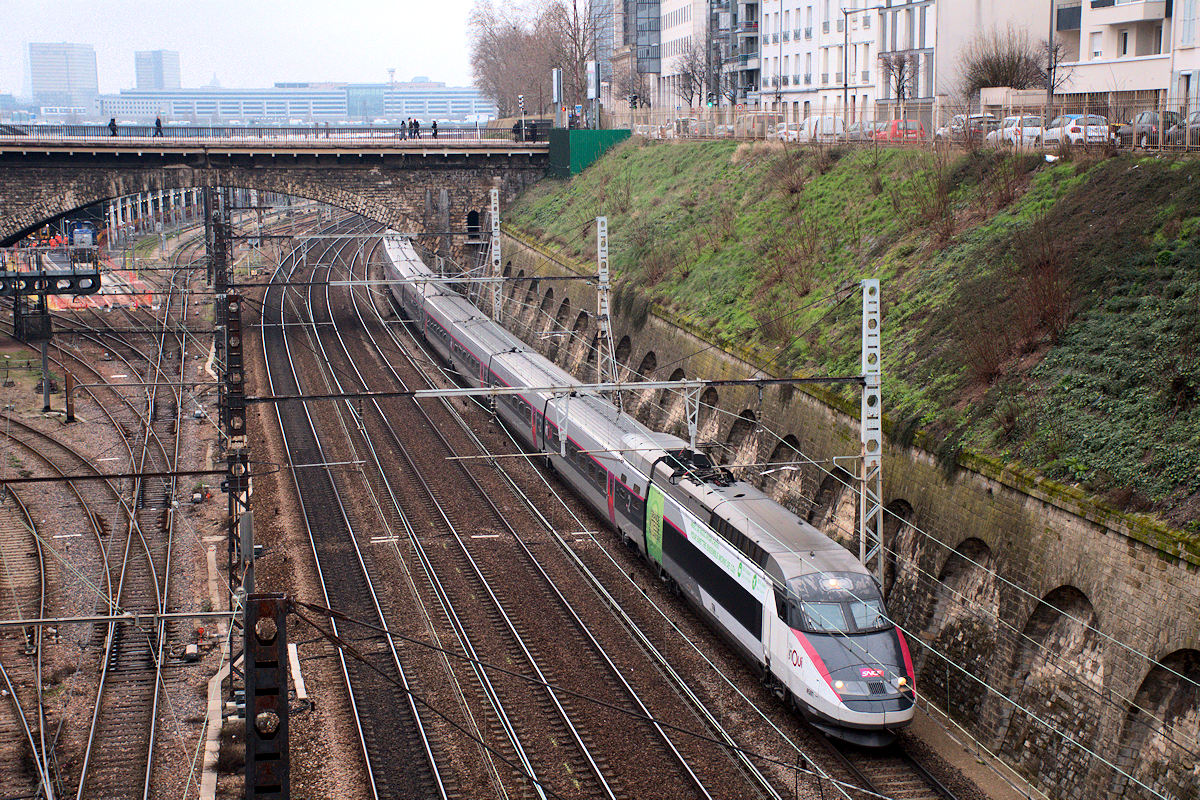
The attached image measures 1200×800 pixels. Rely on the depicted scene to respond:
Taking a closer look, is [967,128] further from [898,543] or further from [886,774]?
[886,774]

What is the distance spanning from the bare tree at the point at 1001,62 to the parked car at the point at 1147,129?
14.8 meters

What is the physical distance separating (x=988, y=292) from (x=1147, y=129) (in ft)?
20.0

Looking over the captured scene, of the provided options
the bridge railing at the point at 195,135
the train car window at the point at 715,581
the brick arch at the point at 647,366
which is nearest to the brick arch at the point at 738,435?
the train car window at the point at 715,581

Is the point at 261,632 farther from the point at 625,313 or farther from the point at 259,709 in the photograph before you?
the point at 625,313

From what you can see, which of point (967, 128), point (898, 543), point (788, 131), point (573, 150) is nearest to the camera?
point (898, 543)

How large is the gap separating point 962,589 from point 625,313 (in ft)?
67.7

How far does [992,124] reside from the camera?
33844 mm

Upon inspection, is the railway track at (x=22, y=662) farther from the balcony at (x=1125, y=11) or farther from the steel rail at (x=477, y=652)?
the balcony at (x=1125, y=11)

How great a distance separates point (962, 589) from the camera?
64.7ft

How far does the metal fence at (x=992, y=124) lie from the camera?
26203 mm

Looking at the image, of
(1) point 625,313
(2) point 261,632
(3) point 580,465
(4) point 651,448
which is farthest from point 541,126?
(2) point 261,632

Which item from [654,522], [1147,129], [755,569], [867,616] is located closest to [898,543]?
[755,569]

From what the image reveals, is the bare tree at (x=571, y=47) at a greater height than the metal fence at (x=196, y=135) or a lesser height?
greater

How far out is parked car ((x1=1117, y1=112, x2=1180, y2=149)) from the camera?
25.8 meters
